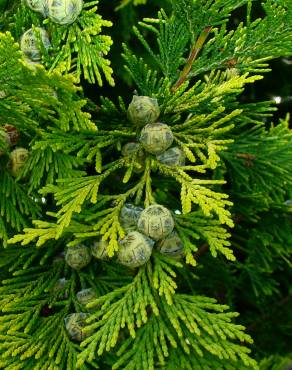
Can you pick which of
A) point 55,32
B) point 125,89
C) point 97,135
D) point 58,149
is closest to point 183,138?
point 97,135

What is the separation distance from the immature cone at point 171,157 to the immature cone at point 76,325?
0.49 metres

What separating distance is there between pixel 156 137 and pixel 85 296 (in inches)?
19.9

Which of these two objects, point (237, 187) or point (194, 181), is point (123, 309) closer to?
point (194, 181)

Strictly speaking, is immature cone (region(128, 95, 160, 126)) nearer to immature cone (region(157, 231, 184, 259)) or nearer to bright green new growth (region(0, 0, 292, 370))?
bright green new growth (region(0, 0, 292, 370))

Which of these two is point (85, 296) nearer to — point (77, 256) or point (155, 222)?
point (77, 256)

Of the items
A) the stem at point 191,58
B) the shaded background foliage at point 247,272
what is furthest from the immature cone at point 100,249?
the shaded background foliage at point 247,272

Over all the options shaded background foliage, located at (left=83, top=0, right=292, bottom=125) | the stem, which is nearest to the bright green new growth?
the stem

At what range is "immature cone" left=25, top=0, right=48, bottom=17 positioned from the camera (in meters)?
1.47

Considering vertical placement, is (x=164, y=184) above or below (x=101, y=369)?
above

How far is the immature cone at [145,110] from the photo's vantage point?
1.60 m

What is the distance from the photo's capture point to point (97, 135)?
167cm

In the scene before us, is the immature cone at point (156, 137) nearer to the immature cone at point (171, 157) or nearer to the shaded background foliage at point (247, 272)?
the immature cone at point (171, 157)

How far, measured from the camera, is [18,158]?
173 centimetres

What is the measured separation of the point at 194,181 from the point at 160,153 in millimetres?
128
